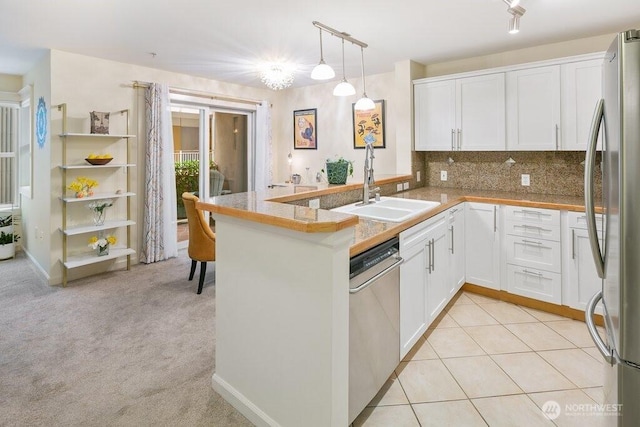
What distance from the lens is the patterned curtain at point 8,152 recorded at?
5.21m

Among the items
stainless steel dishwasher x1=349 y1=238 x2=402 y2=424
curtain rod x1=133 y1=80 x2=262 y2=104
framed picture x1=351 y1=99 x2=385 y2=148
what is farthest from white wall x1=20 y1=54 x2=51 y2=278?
stainless steel dishwasher x1=349 y1=238 x2=402 y2=424

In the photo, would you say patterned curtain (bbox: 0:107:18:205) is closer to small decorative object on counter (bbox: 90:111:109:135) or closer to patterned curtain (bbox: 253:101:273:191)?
small decorative object on counter (bbox: 90:111:109:135)

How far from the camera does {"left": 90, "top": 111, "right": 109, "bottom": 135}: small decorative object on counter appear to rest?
3.97m

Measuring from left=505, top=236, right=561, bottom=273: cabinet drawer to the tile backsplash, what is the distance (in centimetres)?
80

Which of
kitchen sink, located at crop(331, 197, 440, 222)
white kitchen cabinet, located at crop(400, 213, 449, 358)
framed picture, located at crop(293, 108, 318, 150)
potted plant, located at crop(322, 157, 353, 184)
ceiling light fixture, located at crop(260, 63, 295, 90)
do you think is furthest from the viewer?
framed picture, located at crop(293, 108, 318, 150)

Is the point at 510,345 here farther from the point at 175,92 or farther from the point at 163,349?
the point at 175,92

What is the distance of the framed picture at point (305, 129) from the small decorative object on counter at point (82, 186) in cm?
302

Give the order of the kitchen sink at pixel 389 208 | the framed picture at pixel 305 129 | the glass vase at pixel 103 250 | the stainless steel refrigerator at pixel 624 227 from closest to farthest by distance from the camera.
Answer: the stainless steel refrigerator at pixel 624 227 → the kitchen sink at pixel 389 208 → the glass vase at pixel 103 250 → the framed picture at pixel 305 129

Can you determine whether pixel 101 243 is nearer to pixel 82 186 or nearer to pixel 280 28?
pixel 82 186

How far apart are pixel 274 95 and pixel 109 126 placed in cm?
271

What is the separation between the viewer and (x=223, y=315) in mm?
2006

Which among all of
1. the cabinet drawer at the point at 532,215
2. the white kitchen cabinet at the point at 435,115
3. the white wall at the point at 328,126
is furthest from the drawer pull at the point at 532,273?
the white wall at the point at 328,126

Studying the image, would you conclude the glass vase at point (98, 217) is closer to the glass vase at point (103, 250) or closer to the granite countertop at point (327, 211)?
the glass vase at point (103, 250)

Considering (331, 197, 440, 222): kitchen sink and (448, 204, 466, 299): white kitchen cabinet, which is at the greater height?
(331, 197, 440, 222): kitchen sink
